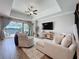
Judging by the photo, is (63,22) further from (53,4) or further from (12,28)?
(12,28)

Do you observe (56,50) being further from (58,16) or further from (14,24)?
(14,24)

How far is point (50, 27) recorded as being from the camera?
732 cm

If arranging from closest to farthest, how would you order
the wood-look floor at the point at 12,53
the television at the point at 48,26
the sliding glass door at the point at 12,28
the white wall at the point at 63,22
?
1. the wood-look floor at the point at 12,53
2. the white wall at the point at 63,22
3. the television at the point at 48,26
4. the sliding glass door at the point at 12,28

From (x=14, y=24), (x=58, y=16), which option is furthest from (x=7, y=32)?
(x=58, y=16)

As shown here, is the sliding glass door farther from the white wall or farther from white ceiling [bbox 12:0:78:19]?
the white wall

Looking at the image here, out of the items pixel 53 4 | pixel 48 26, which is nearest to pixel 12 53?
pixel 53 4

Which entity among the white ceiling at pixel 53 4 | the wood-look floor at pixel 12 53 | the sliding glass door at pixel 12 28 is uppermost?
the white ceiling at pixel 53 4

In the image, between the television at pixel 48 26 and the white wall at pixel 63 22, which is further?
the television at pixel 48 26

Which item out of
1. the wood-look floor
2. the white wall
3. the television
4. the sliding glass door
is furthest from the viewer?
the sliding glass door

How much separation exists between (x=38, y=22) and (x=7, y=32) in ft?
13.0

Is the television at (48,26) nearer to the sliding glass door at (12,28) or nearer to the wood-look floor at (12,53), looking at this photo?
the sliding glass door at (12,28)

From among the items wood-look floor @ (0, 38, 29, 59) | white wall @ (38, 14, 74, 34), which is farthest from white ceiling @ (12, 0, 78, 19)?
wood-look floor @ (0, 38, 29, 59)

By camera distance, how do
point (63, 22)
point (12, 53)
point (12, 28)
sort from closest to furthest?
point (12, 53) → point (63, 22) → point (12, 28)

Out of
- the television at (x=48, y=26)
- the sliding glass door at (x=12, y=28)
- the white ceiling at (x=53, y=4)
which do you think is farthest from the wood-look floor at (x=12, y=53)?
the sliding glass door at (x=12, y=28)
